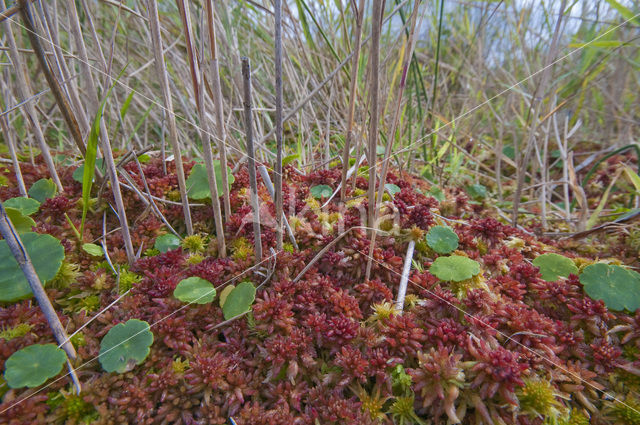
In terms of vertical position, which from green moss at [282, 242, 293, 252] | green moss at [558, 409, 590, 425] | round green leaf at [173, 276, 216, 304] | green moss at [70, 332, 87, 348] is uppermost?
green moss at [282, 242, 293, 252]

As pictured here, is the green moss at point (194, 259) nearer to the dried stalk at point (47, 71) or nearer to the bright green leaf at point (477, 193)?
the dried stalk at point (47, 71)

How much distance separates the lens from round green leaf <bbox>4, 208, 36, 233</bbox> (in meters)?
1.66

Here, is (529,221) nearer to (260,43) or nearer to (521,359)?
(521,359)

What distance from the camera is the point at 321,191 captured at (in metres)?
2.32

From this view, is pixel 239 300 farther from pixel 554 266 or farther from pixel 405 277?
pixel 554 266

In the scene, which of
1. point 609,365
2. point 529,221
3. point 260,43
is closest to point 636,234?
point 529,221

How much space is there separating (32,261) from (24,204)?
689 mm

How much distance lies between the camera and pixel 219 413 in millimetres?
1285

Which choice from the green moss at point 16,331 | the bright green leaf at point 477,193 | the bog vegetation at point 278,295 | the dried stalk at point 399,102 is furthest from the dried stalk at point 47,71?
the bright green leaf at point 477,193

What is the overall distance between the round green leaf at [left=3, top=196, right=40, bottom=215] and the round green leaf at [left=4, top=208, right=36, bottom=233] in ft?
0.69

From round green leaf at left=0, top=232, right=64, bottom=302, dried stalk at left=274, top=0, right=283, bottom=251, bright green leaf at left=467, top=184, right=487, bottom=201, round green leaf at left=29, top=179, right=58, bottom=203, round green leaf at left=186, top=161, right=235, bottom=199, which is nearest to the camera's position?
dried stalk at left=274, top=0, right=283, bottom=251

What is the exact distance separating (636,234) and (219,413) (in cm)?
254

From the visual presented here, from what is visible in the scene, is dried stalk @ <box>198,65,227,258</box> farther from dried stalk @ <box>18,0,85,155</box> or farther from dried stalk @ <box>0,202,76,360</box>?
dried stalk @ <box>0,202,76,360</box>

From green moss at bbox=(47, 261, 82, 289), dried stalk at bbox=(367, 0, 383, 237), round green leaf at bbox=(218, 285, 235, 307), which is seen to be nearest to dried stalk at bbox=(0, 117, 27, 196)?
green moss at bbox=(47, 261, 82, 289)
